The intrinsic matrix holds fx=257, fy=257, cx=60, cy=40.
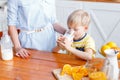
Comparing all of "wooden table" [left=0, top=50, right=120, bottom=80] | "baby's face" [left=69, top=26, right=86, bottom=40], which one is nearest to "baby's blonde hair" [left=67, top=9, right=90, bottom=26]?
"baby's face" [left=69, top=26, right=86, bottom=40]

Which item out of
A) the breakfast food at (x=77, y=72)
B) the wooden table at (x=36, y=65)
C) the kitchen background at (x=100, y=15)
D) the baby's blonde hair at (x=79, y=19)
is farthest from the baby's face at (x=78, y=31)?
the kitchen background at (x=100, y=15)

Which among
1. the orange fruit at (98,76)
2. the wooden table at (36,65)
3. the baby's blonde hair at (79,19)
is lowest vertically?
the wooden table at (36,65)

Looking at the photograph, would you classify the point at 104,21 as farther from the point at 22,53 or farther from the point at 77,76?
the point at 77,76

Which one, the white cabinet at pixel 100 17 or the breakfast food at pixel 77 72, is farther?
the white cabinet at pixel 100 17

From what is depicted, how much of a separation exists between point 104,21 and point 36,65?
189 cm

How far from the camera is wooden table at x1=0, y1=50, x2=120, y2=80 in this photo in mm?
1449

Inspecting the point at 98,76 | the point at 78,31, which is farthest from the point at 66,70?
the point at 78,31

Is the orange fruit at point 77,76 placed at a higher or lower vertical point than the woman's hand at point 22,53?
lower

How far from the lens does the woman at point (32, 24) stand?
1867 millimetres

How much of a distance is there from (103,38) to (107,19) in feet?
0.88

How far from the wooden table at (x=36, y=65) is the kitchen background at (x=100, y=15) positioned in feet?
5.41

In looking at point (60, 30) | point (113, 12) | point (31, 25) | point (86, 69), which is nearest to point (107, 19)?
point (113, 12)

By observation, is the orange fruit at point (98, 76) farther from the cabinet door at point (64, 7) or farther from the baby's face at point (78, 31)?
the cabinet door at point (64, 7)

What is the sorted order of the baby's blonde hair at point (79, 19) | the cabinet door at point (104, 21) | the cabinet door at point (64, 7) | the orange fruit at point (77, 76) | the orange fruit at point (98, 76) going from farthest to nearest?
the cabinet door at point (64, 7) → the cabinet door at point (104, 21) → the baby's blonde hair at point (79, 19) → the orange fruit at point (77, 76) → the orange fruit at point (98, 76)
